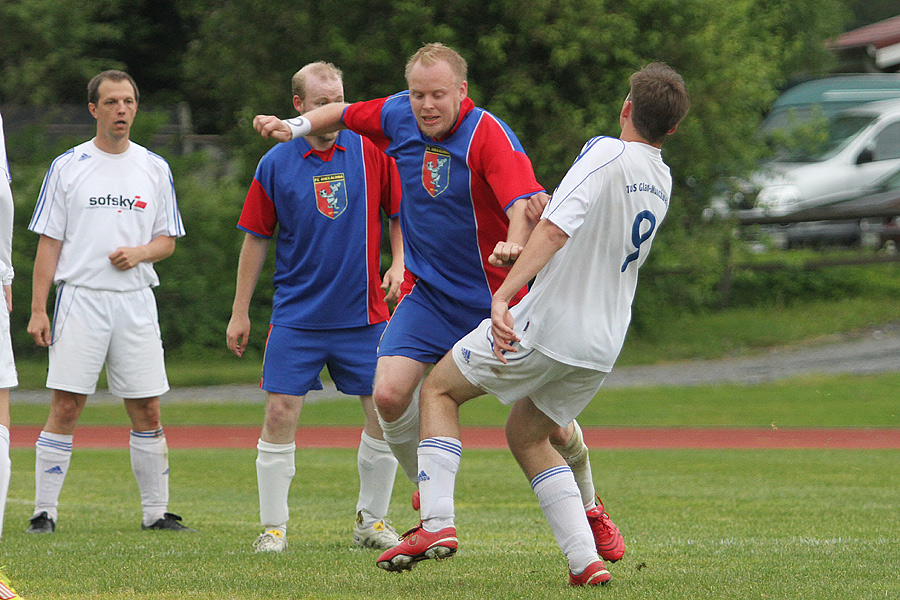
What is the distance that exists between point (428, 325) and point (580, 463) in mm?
1012

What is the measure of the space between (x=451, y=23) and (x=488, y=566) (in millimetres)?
13984

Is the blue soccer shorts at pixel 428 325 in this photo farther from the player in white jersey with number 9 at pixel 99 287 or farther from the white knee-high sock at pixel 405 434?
the player in white jersey with number 9 at pixel 99 287

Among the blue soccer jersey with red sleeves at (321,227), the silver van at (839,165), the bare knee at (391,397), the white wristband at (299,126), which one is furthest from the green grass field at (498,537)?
the silver van at (839,165)

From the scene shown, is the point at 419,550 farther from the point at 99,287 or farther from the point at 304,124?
the point at 99,287

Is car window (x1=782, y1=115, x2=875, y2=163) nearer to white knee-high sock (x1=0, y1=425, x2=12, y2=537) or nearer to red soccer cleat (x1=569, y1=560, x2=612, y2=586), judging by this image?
red soccer cleat (x1=569, y1=560, x2=612, y2=586)

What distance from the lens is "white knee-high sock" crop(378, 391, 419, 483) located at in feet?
17.3

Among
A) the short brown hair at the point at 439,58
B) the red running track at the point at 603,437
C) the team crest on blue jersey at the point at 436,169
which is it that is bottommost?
the red running track at the point at 603,437

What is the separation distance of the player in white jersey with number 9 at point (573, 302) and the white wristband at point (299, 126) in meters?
1.29

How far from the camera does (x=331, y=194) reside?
5980mm

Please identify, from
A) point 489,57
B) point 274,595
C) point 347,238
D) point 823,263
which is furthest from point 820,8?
point 274,595

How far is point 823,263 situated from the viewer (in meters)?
21.9

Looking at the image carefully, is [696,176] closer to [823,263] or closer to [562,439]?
[823,263]

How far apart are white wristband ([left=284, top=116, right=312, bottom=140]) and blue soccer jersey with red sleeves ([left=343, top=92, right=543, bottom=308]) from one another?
0.30m

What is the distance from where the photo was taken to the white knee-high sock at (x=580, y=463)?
17.4 ft
